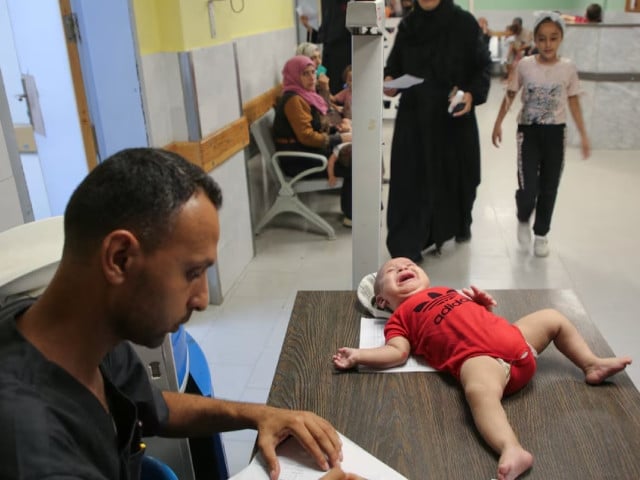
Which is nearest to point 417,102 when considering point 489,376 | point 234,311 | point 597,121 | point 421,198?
point 421,198

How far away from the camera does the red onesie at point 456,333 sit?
4.59ft

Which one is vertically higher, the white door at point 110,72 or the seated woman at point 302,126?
the white door at point 110,72

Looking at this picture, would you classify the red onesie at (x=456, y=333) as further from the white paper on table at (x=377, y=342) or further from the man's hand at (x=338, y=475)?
the man's hand at (x=338, y=475)

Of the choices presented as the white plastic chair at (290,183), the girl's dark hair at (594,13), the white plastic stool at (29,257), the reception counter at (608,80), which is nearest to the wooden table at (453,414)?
the white plastic stool at (29,257)

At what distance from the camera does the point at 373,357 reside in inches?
57.5

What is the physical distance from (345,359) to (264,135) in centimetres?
277

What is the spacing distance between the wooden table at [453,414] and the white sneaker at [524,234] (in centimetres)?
218

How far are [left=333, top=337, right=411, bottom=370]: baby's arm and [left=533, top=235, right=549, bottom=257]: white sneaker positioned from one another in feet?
7.81

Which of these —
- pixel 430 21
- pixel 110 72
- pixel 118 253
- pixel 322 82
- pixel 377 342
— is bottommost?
pixel 377 342

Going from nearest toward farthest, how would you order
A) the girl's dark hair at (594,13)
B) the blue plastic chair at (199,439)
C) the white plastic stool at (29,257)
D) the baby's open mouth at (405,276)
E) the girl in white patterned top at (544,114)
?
the white plastic stool at (29,257) < the blue plastic chair at (199,439) < the baby's open mouth at (405,276) < the girl in white patterned top at (544,114) < the girl's dark hair at (594,13)

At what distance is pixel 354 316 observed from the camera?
1.77 m

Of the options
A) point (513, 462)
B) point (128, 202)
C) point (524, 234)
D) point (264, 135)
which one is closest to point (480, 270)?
point (524, 234)

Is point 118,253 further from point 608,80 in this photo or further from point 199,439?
point 608,80

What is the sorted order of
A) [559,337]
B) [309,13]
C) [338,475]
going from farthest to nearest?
1. [309,13]
2. [559,337]
3. [338,475]
